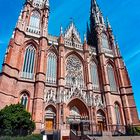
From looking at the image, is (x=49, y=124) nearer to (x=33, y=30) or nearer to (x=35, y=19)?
(x=33, y=30)

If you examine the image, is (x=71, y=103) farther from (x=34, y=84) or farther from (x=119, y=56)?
(x=119, y=56)

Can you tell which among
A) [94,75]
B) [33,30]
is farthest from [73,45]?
[33,30]

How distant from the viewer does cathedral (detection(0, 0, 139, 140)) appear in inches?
845

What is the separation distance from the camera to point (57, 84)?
2462 centimetres

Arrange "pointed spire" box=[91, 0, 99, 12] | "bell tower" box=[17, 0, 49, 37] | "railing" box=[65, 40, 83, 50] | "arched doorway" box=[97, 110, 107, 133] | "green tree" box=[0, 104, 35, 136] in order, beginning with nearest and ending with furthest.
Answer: "green tree" box=[0, 104, 35, 136]
"arched doorway" box=[97, 110, 107, 133]
"bell tower" box=[17, 0, 49, 37]
"railing" box=[65, 40, 83, 50]
"pointed spire" box=[91, 0, 99, 12]

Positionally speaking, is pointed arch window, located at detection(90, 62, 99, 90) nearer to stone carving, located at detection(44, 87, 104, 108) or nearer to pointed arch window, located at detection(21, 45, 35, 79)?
stone carving, located at detection(44, 87, 104, 108)

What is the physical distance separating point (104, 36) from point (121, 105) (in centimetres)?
1711

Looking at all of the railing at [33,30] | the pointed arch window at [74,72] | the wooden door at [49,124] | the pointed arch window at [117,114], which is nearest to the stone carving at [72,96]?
the pointed arch window at [74,72]

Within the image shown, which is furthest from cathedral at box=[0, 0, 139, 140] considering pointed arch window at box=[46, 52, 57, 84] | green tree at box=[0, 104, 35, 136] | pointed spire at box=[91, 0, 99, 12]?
pointed spire at box=[91, 0, 99, 12]

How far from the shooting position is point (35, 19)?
30062 millimetres

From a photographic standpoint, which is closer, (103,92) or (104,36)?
(103,92)

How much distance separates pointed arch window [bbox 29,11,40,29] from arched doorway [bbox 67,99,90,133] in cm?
1603

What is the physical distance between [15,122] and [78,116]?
10.9 meters

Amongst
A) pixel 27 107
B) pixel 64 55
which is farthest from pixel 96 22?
pixel 27 107
